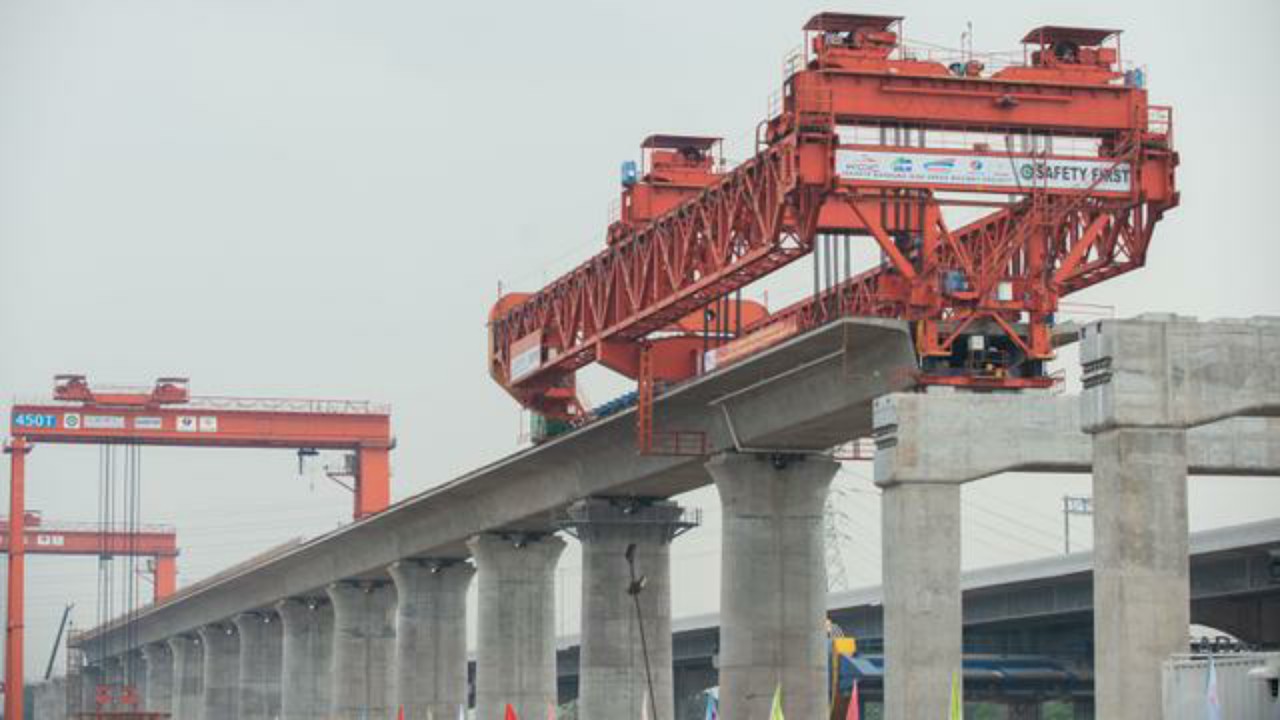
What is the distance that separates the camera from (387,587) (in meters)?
145

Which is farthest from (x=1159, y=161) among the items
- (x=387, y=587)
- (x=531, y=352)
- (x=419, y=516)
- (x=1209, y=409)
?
(x=387, y=587)

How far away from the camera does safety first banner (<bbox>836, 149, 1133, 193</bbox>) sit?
76.6 meters

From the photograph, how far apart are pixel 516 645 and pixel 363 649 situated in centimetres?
3438

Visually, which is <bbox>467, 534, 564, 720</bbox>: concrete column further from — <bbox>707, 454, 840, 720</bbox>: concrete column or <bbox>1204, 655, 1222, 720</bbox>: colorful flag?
<bbox>1204, 655, 1222, 720</bbox>: colorful flag

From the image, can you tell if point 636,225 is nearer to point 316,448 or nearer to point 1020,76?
point 1020,76

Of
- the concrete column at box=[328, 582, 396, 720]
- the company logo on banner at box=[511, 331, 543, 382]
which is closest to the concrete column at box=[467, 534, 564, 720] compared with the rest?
the company logo on banner at box=[511, 331, 543, 382]

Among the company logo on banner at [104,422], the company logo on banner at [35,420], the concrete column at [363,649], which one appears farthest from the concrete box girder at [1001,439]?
the company logo on banner at [35,420]

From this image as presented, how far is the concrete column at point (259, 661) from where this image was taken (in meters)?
176

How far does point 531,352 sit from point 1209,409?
181 ft

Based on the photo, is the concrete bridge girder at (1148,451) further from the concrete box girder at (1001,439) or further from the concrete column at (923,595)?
the concrete column at (923,595)

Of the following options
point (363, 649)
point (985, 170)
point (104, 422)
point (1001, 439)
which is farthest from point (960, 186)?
point (104, 422)

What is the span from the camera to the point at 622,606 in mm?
99375

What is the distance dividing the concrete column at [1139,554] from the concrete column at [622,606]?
152ft

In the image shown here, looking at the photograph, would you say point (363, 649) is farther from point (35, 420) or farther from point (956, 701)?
point (956, 701)
